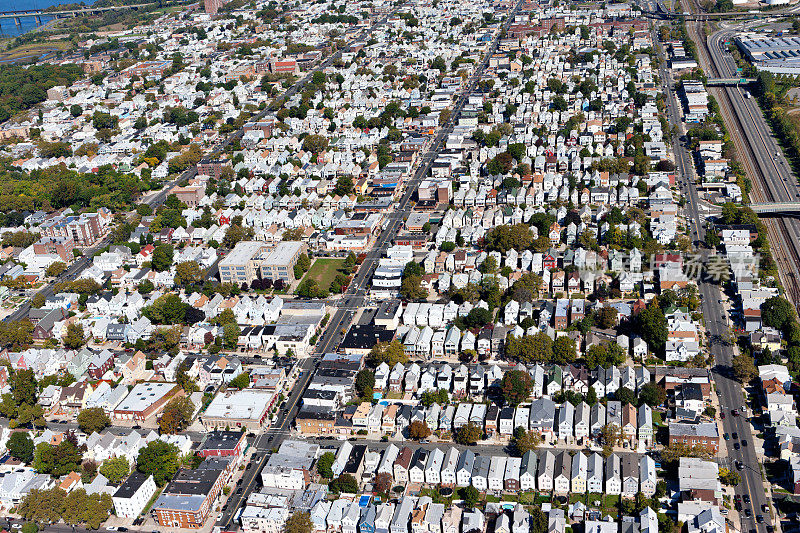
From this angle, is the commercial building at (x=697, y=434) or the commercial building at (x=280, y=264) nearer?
the commercial building at (x=697, y=434)

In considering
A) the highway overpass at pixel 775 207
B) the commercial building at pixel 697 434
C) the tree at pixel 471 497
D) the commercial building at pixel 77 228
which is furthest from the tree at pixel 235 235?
the highway overpass at pixel 775 207

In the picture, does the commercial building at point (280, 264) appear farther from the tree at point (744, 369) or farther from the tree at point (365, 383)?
the tree at point (744, 369)

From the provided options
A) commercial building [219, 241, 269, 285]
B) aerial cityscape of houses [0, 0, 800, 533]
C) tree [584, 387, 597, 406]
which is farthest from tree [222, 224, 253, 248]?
tree [584, 387, 597, 406]

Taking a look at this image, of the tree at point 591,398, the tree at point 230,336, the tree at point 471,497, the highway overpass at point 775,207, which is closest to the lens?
the tree at point 471,497

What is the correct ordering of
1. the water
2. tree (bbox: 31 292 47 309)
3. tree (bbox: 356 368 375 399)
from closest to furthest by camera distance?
tree (bbox: 356 368 375 399), tree (bbox: 31 292 47 309), the water

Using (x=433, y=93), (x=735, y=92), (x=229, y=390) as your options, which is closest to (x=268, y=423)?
(x=229, y=390)

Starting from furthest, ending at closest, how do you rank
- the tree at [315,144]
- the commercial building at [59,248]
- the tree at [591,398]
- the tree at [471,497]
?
the tree at [315,144] < the commercial building at [59,248] < the tree at [591,398] < the tree at [471,497]

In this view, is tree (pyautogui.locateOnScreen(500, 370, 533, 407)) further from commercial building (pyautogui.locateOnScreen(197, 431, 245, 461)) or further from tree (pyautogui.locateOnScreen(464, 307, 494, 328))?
commercial building (pyautogui.locateOnScreen(197, 431, 245, 461))
